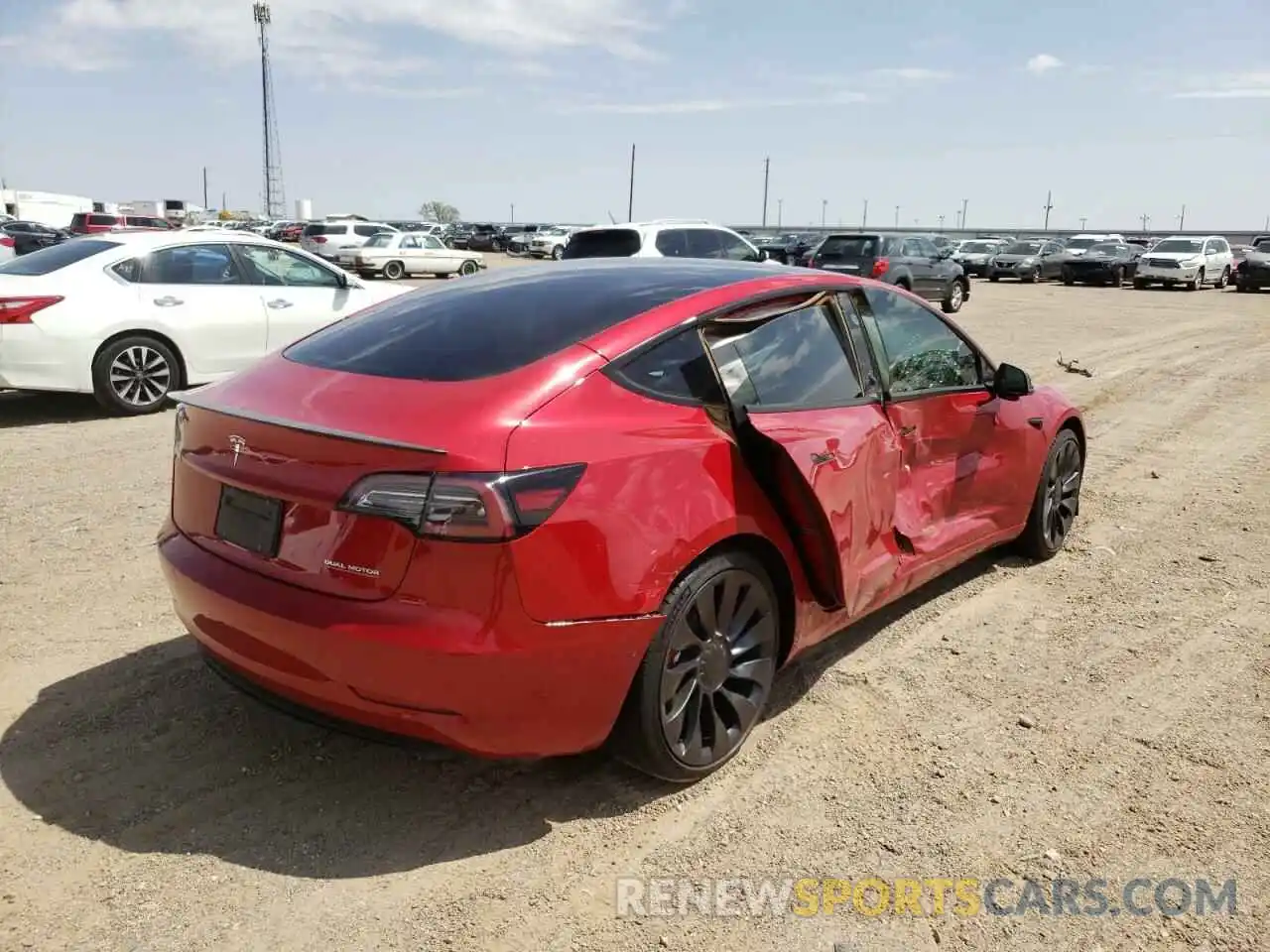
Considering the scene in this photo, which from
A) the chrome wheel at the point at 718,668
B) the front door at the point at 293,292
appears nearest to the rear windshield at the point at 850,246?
the front door at the point at 293,292

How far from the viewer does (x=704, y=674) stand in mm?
3170

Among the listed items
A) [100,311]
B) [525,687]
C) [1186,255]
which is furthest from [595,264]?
[1186,255]

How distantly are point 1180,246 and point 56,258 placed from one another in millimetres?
32785

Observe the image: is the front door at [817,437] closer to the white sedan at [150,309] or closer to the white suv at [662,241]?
the white sedan at [150,309]

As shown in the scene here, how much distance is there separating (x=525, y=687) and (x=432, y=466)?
2.09 feet

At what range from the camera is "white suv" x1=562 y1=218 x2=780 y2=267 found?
15.4 meters

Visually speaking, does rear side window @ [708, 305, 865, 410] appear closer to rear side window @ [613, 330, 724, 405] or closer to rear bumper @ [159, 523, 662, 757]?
rear side window @ [613, 330, 724, 405]

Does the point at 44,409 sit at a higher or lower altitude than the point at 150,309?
lower

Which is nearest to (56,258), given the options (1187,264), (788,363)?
(788,363)

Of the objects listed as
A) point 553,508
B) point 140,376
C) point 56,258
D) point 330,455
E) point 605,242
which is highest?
point 605,242

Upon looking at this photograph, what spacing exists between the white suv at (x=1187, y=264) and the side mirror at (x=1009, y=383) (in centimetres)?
3018

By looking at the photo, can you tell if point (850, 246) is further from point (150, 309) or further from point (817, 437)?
point (817, 437)

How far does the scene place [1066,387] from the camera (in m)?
10.8

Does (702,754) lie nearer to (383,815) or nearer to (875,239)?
(383,815)
